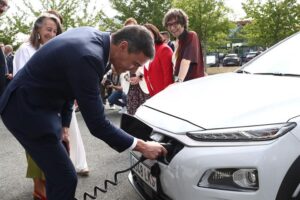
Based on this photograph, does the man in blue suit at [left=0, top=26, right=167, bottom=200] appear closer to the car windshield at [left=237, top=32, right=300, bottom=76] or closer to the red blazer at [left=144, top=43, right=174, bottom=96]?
the car windshield at [left=237, top=32, right=300, bottom=76]

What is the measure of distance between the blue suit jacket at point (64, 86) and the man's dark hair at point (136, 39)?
0.25 ft

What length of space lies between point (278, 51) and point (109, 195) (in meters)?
2.03

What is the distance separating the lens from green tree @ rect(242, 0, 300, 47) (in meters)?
23.6

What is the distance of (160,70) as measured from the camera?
459cm

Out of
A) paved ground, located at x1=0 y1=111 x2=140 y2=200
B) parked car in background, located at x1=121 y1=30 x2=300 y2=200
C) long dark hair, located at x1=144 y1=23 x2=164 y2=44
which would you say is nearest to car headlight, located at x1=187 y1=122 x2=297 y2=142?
parked car in background, located at x1=121 y1=30 x2=300 y2=200

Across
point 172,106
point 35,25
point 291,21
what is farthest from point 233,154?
point 291,21

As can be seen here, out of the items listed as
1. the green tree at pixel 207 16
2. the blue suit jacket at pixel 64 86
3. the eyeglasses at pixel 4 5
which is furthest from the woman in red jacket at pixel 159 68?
the green tree at pixel 207 16

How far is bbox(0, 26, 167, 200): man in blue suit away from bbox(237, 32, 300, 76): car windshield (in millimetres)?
1392

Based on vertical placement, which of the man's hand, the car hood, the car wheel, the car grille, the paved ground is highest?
the car hood

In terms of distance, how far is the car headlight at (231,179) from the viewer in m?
2.12

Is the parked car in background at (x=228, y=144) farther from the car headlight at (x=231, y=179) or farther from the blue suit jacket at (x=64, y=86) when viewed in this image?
the blue suit jacket at (x=64, y=86)

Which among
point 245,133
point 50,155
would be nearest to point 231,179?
point 245,133

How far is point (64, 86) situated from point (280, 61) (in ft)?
6.33

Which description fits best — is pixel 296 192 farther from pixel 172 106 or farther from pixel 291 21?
pixel 291 21
